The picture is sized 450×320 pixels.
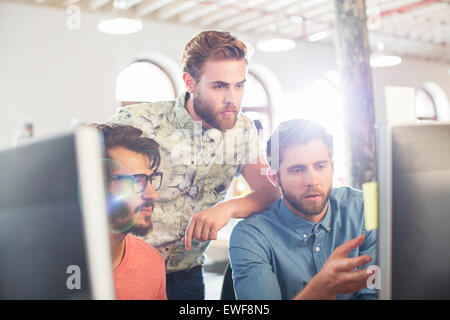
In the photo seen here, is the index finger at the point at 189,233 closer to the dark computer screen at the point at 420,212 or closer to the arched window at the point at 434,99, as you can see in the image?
the dark computer screen at the point at 420,212

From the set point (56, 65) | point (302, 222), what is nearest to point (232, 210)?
point (302, 222)

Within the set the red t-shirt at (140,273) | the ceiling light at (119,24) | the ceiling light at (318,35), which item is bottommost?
the red t-shirt at (140,273)

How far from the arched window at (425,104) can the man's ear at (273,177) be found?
9134mm

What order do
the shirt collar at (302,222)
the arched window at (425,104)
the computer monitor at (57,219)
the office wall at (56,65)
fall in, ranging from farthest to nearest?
the arched window at (425,104) < the office wall at (56,65) < the shirt collar at (302,222) < the computer monitor at (57,219)

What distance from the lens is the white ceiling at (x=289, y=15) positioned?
5520mm

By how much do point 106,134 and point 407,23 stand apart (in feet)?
24.0

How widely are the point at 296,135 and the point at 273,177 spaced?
5.6 inches

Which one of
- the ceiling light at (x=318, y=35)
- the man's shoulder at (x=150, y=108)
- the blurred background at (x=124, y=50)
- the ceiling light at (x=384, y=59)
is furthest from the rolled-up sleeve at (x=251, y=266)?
the ceiling light at (x=318, y=35)

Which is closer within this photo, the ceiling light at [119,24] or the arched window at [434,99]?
the ceiling light at [119,24]

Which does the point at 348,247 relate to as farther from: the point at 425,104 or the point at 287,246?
the point at 425,104

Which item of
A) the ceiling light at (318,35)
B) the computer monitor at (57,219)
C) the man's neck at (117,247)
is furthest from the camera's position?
the ceiling light at (318,35)

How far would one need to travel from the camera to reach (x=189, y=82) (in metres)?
1.44

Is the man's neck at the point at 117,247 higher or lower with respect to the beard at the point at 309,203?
lower

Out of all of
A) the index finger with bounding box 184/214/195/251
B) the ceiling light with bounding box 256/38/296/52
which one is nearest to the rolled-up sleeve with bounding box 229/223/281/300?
the index finger with bounding box 184/214/195/251
